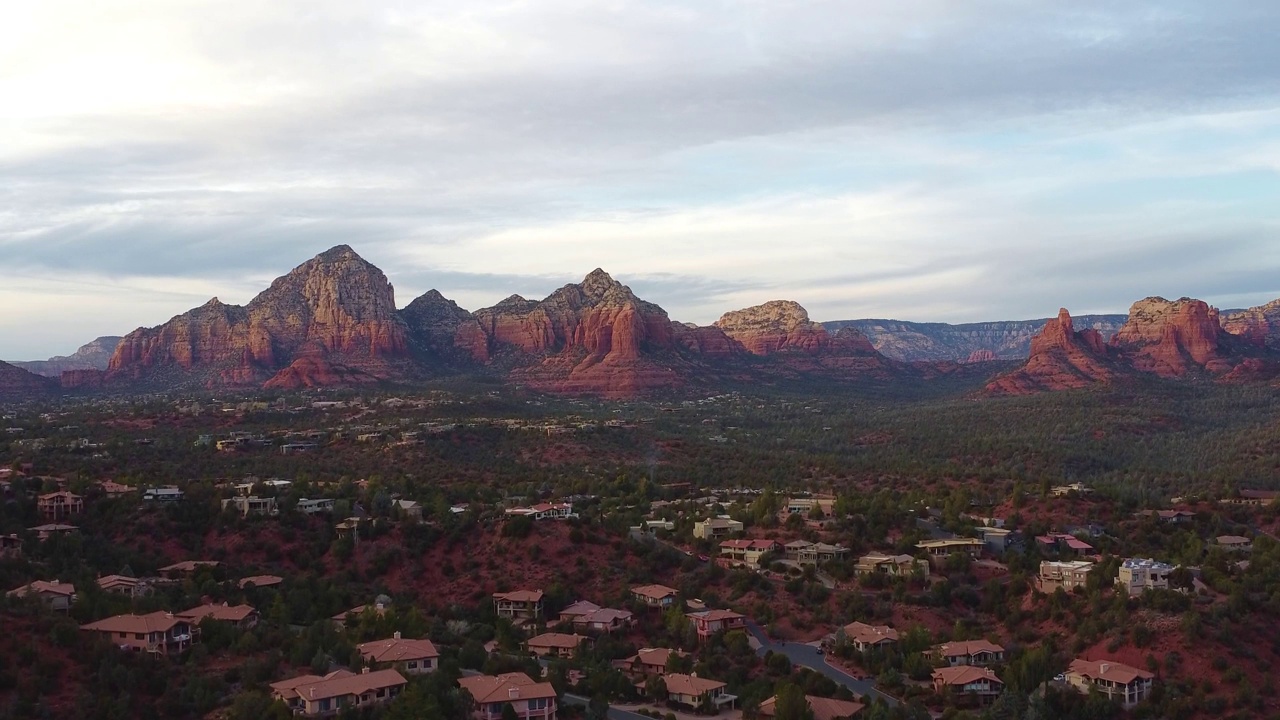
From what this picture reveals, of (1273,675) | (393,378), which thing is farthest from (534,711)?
(393,378)

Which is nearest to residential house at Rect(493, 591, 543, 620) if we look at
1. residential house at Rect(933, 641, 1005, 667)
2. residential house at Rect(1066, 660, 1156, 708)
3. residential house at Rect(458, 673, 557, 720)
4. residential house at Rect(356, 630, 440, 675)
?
residential house at Rect(356, 630, 440, 675)

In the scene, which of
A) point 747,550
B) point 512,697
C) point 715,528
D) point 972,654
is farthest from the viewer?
point 715,528

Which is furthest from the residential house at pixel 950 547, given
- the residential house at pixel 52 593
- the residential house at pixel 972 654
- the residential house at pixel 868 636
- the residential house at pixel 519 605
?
the residential house at pixel 52 593

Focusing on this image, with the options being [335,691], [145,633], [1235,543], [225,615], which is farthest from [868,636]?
[145,633]

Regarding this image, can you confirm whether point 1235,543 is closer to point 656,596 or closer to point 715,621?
point 715,621

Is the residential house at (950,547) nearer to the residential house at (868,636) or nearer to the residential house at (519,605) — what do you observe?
the residential house at (868,636)

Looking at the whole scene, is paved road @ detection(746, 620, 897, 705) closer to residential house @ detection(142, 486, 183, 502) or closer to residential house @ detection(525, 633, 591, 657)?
residential house @ detection(525, 633, 591, 657)
